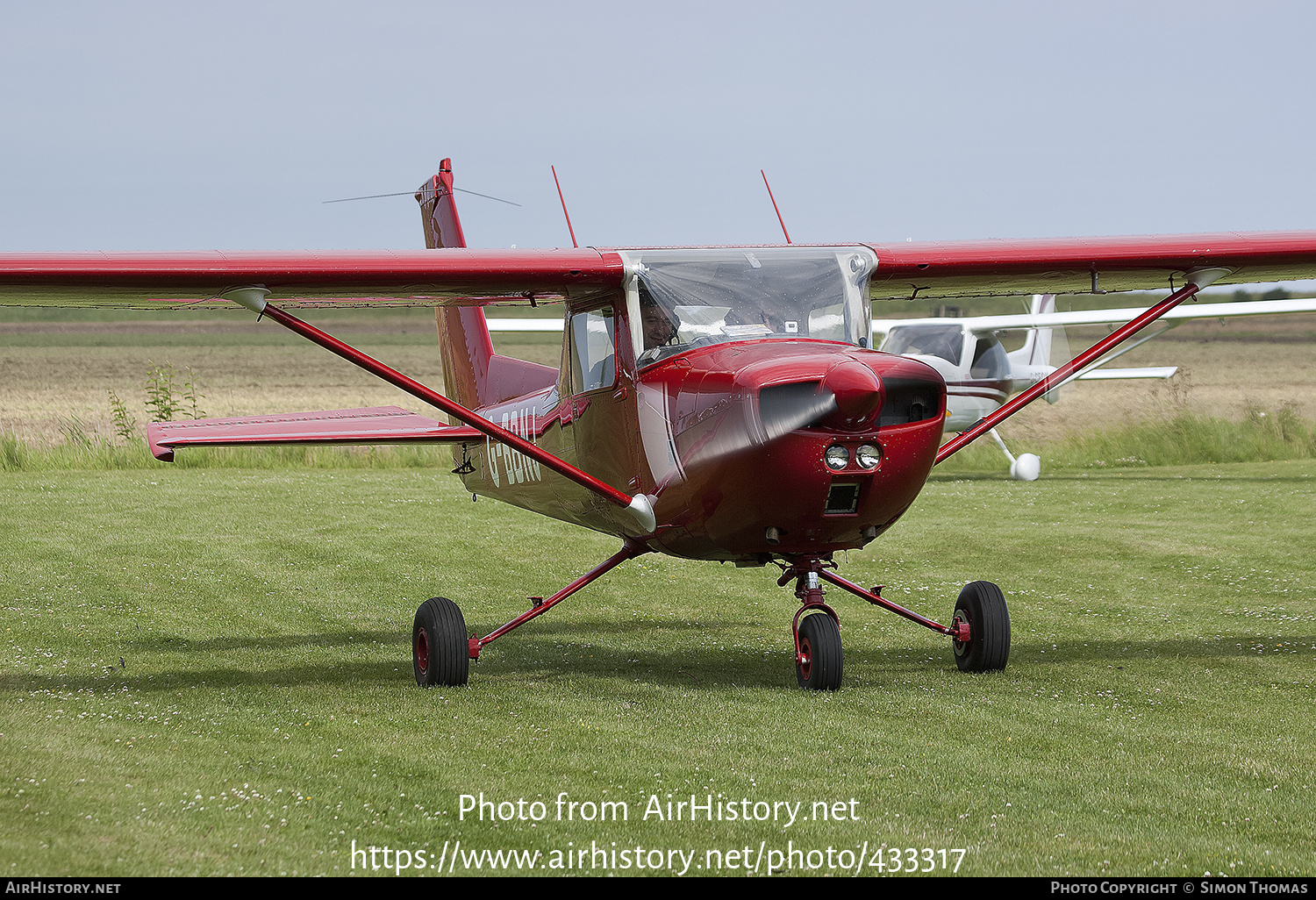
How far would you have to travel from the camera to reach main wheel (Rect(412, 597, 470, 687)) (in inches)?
317

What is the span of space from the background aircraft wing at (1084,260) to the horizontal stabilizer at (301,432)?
364 cm

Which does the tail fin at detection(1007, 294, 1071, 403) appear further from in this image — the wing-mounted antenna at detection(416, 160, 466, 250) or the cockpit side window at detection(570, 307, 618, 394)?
the cockpit side window at detection(570, 307, 618, 394)

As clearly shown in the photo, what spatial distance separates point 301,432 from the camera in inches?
399

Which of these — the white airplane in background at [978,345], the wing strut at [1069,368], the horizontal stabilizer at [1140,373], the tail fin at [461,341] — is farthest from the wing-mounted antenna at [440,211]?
the horizontal stabilizer at [1140,373]

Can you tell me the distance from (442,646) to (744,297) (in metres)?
2.83

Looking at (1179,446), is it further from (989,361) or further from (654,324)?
(654,324)

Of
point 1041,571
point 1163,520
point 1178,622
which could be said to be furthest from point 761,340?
point 1163,520

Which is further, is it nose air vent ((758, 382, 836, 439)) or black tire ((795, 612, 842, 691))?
black tire ((795, 612, 842, 691))

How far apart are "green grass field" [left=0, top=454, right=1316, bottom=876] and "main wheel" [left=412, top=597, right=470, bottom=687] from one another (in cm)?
19

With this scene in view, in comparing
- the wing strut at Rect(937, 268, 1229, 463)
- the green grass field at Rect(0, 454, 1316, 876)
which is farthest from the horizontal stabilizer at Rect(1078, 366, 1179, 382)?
the wing strut at Rect(937, 268, 1229, 463)

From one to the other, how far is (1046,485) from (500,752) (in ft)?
55.0

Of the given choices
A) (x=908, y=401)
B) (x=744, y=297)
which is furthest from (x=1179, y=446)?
(x=908, y=401)

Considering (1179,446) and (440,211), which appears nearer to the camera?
(440,211)

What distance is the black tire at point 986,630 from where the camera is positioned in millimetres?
8289
